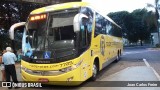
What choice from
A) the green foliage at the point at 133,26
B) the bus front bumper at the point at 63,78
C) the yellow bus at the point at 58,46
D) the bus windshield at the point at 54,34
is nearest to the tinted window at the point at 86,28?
the yellow bus at the point at 58,46

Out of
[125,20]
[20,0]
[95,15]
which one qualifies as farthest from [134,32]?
[95,15]

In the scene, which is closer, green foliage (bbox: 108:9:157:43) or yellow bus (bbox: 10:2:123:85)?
yellow bus (bbox: 10:2:123:85)

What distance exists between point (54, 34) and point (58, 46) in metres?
0.55

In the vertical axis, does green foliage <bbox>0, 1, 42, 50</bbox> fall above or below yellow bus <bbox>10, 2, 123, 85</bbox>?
above

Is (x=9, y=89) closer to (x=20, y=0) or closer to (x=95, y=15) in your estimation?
(x=95, y=15)


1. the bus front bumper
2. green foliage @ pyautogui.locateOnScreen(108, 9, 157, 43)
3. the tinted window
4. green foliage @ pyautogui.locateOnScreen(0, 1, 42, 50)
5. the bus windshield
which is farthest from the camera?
green foliage @ pyautogui.locateOnScreen(108, 9, 157, 43)

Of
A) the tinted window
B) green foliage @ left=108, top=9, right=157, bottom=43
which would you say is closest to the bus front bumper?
the tinted window

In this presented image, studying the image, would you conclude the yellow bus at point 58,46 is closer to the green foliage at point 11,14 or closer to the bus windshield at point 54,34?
the bus windshield at point 54,34

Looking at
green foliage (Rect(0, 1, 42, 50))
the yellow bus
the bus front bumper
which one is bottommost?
the bus front bumper

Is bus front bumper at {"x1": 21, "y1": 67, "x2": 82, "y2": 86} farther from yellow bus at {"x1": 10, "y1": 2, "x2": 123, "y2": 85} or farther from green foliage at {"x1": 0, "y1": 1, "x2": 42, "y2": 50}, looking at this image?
green foliage at {"x1": 0, "y1": 1, "x2": 42, "y2": 50}

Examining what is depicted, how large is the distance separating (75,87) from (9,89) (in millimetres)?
2529

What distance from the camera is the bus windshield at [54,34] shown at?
33.4 feet

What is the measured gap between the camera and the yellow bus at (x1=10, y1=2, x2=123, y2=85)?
32.4 ft

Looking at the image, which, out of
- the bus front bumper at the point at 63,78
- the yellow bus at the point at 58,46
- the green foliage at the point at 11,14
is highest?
the green foliage at the point at 11,14
